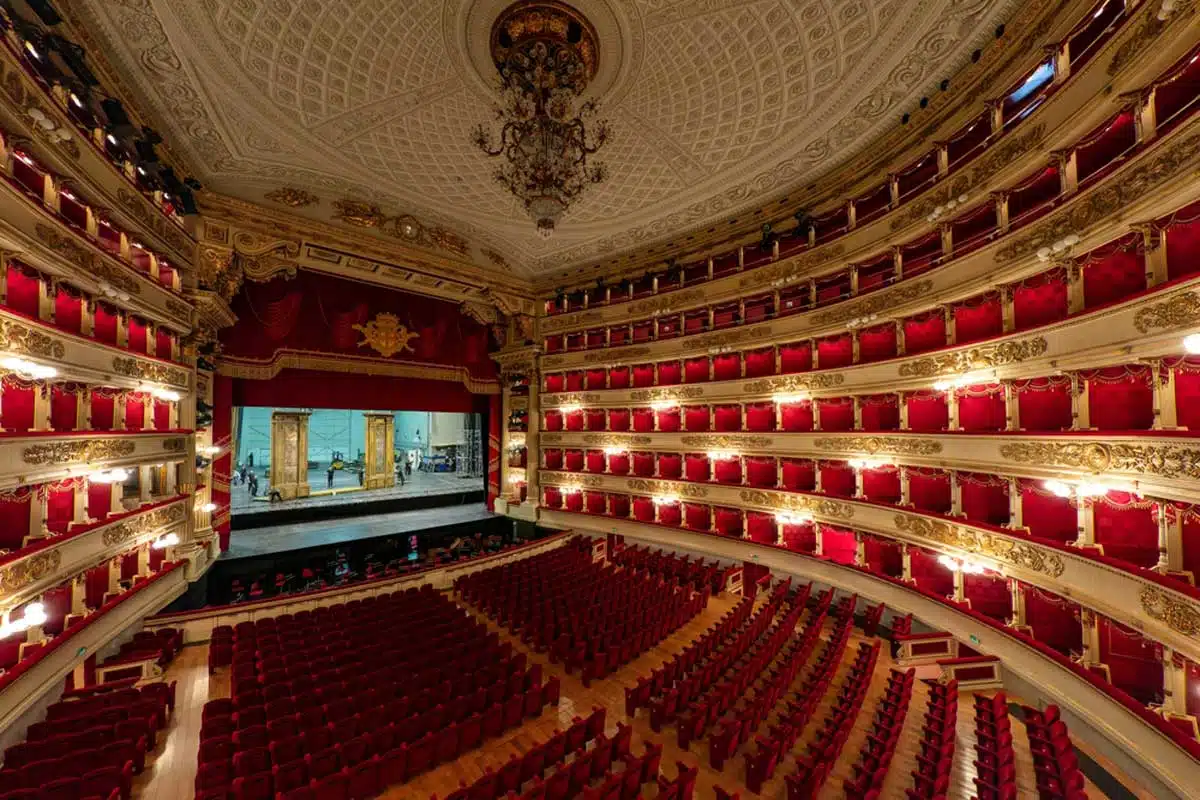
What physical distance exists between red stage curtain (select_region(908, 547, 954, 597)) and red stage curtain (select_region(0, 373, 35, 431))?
15.2 metres

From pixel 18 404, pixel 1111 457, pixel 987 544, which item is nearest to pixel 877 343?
pixel 987 544

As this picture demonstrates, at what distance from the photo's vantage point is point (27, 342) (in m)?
6.01

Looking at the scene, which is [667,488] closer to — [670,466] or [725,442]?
[670,466]

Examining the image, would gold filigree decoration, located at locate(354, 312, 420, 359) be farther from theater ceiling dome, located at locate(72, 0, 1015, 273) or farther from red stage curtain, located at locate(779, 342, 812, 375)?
red stage curtain, located at locate(779, 342, 812, 375)

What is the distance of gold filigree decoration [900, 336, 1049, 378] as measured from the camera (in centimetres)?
733

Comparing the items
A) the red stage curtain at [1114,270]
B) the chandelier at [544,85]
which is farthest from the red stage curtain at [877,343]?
the chandelier at [544,85]

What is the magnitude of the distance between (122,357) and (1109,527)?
53.0ft

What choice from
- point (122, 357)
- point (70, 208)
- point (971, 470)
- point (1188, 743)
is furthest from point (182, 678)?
point (971, 470)

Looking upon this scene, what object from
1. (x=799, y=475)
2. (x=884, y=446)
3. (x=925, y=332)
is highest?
(x=925, y=332)

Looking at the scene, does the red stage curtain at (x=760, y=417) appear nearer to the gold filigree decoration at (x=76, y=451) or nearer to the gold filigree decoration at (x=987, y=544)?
the gold filigree decoration at (x=987, y=544)

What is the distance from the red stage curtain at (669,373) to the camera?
626 inches

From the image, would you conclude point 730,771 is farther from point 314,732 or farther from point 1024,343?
point 1024,343

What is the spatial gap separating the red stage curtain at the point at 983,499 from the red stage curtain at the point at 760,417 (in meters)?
5.00

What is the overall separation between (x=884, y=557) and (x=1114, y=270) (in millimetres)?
6924
